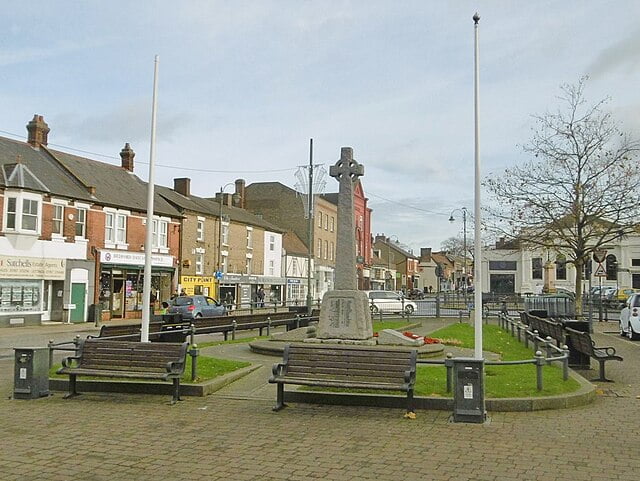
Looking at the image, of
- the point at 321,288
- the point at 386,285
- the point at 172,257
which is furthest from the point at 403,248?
the point at 172,257

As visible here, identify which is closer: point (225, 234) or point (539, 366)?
point (539, 366)

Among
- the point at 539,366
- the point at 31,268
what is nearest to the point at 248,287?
the point at 31,268

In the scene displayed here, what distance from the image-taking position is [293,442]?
7492mm

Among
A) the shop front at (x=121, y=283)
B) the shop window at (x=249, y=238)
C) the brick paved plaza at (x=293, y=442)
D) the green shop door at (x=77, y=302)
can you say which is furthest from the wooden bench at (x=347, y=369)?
the shop window at (x=249, y=238)

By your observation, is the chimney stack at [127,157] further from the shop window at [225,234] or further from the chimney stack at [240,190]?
the chimney stack at [240,190]

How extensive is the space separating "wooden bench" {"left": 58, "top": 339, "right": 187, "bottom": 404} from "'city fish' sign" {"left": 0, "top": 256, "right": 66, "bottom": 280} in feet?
73.4

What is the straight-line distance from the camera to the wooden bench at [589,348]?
1244cm

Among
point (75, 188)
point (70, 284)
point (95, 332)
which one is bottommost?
point (95, 332)

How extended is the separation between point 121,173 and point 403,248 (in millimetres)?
85990

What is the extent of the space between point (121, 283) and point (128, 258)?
59.2 inches

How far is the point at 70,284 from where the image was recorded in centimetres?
3356

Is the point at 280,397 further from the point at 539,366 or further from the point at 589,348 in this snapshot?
the point at 589,348

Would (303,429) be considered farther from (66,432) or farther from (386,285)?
(386,285)

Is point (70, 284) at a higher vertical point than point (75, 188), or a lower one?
lower
